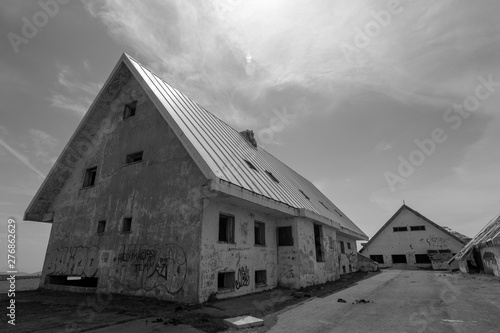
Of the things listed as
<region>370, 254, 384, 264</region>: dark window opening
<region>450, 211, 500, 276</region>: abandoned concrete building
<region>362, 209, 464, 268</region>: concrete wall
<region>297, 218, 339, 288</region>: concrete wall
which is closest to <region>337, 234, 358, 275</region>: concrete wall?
<region>297, 218, 339, 288</region>: concrete wall

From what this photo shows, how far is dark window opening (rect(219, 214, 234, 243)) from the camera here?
35.4 feet

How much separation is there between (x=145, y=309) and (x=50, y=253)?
8947mm

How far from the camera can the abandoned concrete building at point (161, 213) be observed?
9.41 metres

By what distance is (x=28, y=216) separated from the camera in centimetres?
1440

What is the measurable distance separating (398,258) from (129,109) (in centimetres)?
3506

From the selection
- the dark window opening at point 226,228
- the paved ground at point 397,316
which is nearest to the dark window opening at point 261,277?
the dark window opening at point 226,228

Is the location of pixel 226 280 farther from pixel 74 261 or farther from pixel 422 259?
pixel 422 259

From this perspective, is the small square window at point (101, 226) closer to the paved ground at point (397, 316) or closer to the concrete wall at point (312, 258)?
the paved ground at point (397, 316)

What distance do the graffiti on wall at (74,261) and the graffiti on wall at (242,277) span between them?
6.07 m

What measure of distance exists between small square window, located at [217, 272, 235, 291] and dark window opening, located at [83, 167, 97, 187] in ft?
28.7

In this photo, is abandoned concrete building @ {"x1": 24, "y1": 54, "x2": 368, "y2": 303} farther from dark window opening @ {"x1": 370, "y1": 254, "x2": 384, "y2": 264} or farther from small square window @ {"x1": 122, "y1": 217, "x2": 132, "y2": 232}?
dark window opening @ {"x1": 370, "y1": 254, "x2": 384, "y2": 264}

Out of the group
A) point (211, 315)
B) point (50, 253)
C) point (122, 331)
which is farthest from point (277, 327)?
point (50, 253)

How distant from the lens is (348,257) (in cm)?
2472

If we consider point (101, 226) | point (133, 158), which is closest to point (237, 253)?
point (101, 226)
